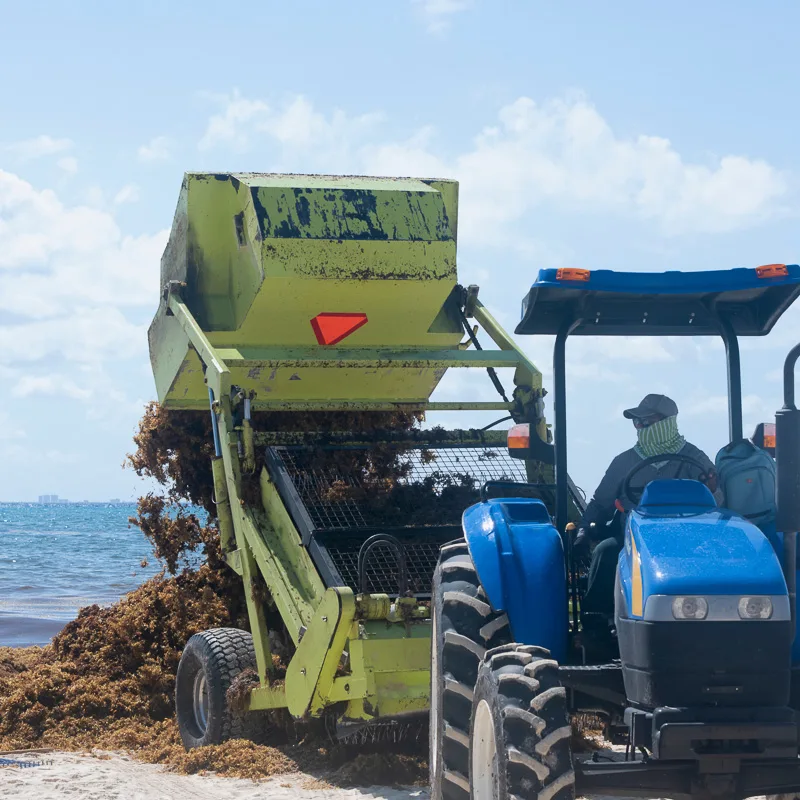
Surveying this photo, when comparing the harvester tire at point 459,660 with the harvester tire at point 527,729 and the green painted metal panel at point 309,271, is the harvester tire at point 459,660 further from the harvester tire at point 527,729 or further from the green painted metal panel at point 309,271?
the green painted metal panel at point 309,271

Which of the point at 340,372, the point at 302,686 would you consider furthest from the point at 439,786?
the point at 340,372

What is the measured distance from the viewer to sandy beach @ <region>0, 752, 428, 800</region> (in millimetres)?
7094

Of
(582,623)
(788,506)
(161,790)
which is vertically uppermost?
(788,506)

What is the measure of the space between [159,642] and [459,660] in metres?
4.86

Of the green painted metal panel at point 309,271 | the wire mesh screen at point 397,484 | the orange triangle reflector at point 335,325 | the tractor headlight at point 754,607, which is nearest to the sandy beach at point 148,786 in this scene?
the wire mesh screen at point 397,484

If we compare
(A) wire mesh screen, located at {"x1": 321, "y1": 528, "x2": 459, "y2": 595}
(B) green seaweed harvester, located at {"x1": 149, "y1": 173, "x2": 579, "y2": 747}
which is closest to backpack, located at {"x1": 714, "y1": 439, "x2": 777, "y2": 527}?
(B) green seaweed harvester, located at {"x1": 149, "y1": 173, "x2": 579, "y2": 747}

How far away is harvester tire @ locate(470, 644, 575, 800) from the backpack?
3.60 feet

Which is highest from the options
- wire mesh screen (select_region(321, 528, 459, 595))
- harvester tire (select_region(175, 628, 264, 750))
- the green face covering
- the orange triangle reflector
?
the orange triangle reflector

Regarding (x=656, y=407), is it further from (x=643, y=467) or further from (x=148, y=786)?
(x=148, y=786)

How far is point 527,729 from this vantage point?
14.8ft

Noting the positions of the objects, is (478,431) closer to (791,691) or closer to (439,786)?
(439,786)

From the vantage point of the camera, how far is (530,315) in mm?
5586

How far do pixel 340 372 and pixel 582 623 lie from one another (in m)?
4.40

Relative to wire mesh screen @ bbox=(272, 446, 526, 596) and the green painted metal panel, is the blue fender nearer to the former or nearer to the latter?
wire mesh screen @ bbox=(272, 446, 526, 596)
